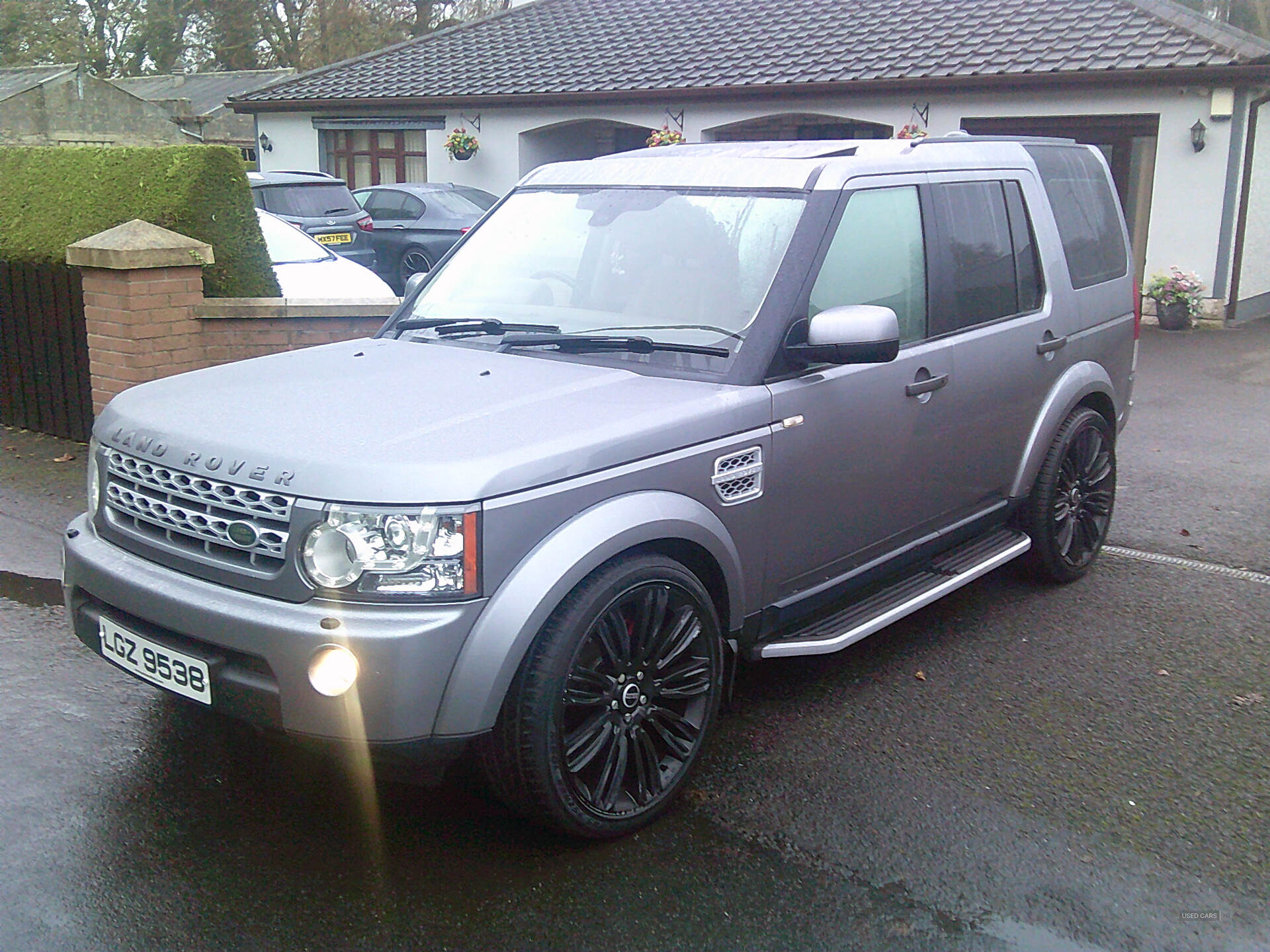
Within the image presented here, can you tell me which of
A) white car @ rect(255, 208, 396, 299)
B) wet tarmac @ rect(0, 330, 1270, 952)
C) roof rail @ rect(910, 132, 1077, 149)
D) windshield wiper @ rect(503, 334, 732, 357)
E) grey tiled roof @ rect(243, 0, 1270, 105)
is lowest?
wet tarmac @ rect(0, 330, 1270, 952)

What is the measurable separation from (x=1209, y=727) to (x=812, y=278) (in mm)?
2103

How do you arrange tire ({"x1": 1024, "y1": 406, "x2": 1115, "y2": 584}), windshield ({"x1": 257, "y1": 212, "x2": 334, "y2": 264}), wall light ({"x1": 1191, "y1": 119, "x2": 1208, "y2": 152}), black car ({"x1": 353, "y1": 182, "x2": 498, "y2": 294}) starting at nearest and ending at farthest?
tire ({"x1": 1024, "y1": 406, "x2": 1115, "y2": 584}), windshield ({"x1": 257, "y1": 212, "x2": 334, "y2": 264}), wall light ({"x1": 1191, "y1": 119, "x2": 1208, "y2": 152}), black car ({"x1": 353, "y1": 182, "x2": 498, "y2": 294})

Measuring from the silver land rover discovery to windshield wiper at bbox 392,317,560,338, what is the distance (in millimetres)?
17

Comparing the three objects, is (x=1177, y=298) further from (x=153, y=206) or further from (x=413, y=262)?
(x=153, y=206)

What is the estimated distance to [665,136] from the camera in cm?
1972

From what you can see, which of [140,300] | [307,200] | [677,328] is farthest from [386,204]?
[677,328]

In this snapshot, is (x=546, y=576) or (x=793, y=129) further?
(x=793, y=129)

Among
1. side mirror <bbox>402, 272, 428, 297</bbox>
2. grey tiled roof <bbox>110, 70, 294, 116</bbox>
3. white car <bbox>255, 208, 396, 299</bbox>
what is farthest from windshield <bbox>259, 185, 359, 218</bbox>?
grey tiled roof <bbox>110, 70, 294, 116</bbox>

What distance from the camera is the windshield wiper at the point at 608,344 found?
4.00m

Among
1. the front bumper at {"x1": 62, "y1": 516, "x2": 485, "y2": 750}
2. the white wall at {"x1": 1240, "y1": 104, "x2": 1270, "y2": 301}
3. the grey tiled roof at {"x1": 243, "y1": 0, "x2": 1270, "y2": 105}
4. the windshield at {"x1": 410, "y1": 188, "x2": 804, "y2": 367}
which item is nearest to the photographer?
the front bumper at {"x1": 62, "y1": 516, "x2": 485, "y2": 750}

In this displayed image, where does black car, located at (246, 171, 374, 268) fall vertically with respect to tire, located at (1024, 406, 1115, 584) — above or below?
above

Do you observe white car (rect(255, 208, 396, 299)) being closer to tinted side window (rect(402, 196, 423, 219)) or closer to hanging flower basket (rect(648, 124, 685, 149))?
tinted side window (rect(402, 196, 423, 219))

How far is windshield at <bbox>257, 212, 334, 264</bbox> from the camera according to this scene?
10086mm

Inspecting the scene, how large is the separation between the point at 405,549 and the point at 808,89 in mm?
16376
